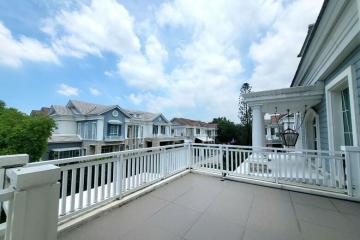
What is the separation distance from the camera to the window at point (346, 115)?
4.16 meters

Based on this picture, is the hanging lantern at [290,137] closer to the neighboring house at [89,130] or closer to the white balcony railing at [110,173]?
the white balcony railing at [110,173]

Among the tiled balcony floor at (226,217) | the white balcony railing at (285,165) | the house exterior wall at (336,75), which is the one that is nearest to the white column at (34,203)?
the tiled balcony floor at (226,217)

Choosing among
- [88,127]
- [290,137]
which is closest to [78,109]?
[88,127]

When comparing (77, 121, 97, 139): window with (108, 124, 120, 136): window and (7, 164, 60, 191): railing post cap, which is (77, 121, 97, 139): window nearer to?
(108, 124, 120, 136): window

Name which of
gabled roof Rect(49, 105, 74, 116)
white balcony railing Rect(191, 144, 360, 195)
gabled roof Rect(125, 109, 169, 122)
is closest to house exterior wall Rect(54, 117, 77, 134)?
gabled roof Rect(49, 105, 74, 116)

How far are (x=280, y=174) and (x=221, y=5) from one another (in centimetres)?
501

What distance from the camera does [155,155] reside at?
14.7 ft

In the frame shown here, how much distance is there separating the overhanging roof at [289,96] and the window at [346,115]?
80 cm

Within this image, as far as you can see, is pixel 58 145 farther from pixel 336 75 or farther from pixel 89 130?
pixel 336 75

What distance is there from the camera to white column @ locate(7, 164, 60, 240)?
776mm

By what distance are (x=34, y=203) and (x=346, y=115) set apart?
230 inches

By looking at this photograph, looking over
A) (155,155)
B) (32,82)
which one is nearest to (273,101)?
(155,155)

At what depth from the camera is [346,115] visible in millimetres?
4270

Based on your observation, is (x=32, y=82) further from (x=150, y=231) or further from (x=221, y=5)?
(x=150, y=231)
